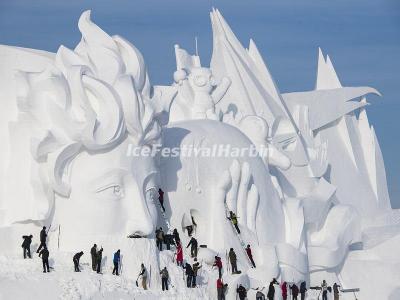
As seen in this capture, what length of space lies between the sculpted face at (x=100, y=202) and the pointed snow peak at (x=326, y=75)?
25.2m

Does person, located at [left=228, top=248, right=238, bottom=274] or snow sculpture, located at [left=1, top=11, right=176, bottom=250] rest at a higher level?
snow sculpture, located at [left=1, top=11, right=176, bottom=250]

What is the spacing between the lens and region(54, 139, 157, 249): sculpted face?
28.3 m

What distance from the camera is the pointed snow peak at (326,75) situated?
52281 millimetres

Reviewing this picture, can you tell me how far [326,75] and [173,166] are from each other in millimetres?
22201

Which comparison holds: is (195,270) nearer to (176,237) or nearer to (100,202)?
(176,237)

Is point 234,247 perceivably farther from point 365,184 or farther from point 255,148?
point 365,184

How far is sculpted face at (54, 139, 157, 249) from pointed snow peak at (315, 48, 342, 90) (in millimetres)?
25237

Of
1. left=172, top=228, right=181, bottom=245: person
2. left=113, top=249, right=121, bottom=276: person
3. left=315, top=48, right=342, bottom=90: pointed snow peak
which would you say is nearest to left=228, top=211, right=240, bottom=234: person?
left=172, top=228, right=181, bottom=245: person

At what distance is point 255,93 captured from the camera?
44156 millimetres

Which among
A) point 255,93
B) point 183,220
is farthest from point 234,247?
point 255,93

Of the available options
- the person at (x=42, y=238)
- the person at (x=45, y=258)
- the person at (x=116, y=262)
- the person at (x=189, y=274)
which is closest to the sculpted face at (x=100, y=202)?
the person at (x=42, y=238)

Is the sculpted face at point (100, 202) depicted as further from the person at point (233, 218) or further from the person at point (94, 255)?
the person at point (233, 218)

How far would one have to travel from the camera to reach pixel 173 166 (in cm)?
3206

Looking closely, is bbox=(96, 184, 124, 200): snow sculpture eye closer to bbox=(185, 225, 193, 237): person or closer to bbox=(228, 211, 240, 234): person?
bbox=(185, 225, 193, 237): person
